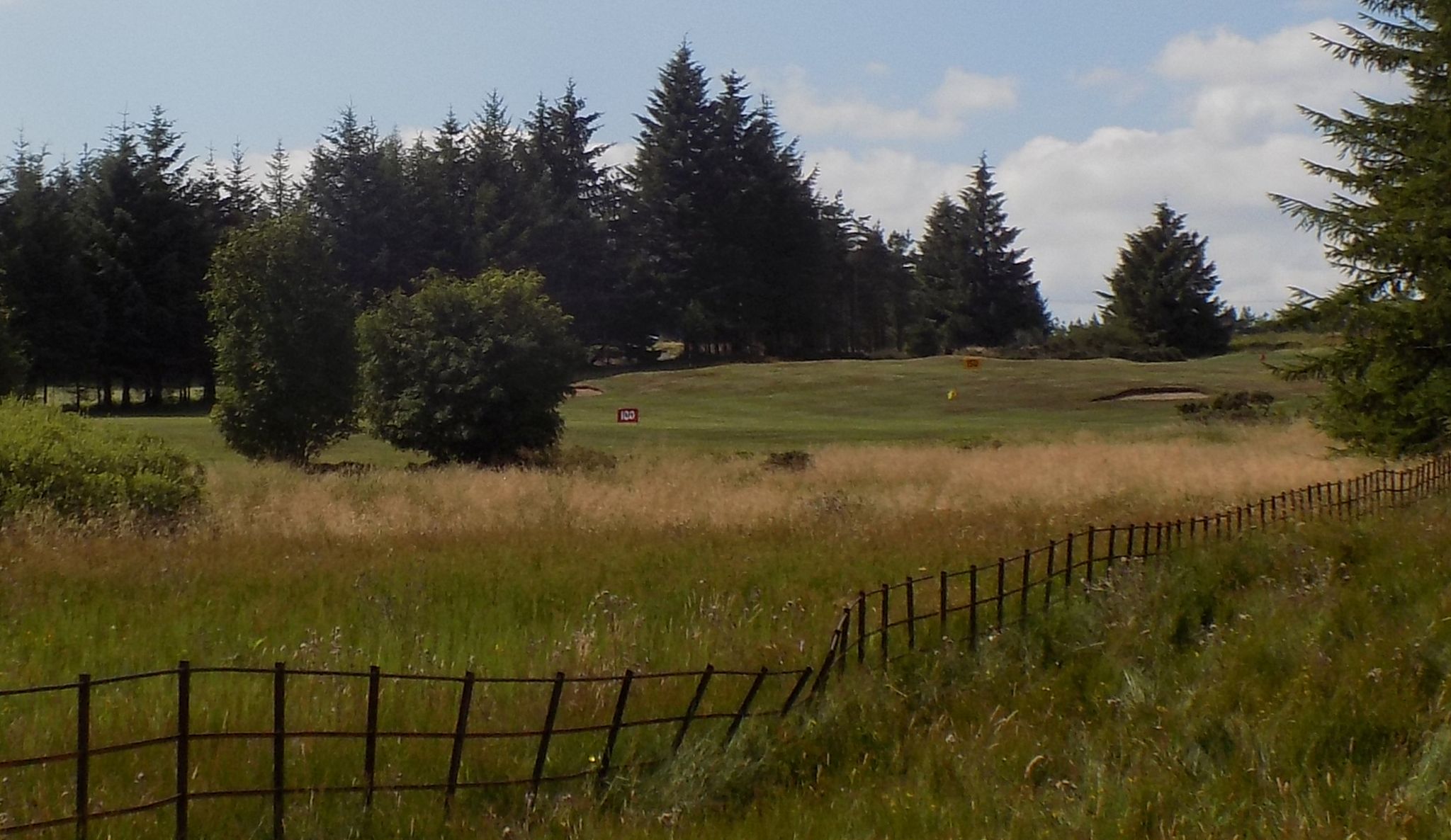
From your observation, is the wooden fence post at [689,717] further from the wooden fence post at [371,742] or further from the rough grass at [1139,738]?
the wooden fence post at [371,742]

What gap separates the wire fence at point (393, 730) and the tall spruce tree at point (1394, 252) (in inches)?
647

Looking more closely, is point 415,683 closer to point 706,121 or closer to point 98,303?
point 98,303

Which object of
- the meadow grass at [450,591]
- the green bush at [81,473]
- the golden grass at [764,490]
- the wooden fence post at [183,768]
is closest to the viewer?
the wooden fence post at [183,768]

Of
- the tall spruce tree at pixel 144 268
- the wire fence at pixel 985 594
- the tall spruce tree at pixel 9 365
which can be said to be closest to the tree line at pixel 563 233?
the tall spruce tree at pixel 144 268

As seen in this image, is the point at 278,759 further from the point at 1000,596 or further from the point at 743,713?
the point at 1000,596

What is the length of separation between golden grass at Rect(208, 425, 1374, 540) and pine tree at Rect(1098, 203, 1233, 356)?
47130 millimetres

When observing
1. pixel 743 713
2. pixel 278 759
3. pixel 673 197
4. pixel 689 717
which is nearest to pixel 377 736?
pixel 278 759

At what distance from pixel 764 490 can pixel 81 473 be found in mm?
9939

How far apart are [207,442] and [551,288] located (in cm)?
3923

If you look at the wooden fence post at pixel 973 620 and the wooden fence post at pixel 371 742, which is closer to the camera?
the wooden fence post at pixel 371 742

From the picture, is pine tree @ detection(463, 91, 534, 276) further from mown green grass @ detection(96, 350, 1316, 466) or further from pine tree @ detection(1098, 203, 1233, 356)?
pine tree @ detection(1098, 203, 1233, 356)

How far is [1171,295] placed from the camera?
76938 mm

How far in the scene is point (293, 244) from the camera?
32250mm

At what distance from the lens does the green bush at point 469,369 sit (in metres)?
31.8
